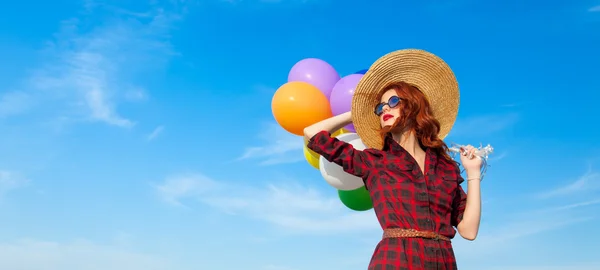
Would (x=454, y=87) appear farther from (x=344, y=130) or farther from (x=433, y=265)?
(x=344, y=130)

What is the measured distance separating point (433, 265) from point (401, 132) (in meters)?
0.75

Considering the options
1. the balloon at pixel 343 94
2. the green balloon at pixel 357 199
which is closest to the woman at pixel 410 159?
the balloon at pixel 343 94

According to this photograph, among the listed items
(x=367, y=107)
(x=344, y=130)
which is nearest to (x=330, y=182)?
(x=344, y=130)

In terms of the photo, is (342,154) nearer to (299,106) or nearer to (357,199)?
(299,106)

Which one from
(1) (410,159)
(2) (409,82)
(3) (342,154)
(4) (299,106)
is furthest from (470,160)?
(4) (299,106)

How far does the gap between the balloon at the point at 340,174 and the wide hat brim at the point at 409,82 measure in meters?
1.17

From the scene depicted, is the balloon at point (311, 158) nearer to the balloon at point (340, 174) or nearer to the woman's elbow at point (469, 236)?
the balloon at point (340, 174)

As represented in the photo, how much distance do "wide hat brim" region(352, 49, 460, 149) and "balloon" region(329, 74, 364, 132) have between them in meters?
1.16

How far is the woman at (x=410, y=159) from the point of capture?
2.82m

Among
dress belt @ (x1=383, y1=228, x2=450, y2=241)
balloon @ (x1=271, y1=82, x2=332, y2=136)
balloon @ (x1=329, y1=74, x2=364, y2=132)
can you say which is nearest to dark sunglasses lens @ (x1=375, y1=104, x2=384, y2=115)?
dress belt @ (x1=383, y1=228, x2=450, y2=241)

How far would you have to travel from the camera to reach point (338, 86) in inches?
188

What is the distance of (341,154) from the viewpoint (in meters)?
3.03

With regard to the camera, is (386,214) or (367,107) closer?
(386,214)

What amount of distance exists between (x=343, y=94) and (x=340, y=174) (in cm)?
64
